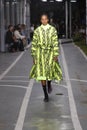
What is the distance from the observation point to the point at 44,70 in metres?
12.8

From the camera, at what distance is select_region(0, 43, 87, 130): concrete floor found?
9945mm

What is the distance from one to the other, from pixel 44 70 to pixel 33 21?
60.0 metres

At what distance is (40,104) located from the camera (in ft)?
40.4

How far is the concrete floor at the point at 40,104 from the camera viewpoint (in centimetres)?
995

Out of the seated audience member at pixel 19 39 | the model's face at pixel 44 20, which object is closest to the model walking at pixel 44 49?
the model's face at pixel 44 20

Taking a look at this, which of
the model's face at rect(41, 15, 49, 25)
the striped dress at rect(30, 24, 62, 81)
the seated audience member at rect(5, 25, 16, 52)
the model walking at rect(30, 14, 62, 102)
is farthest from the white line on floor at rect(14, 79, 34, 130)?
the seated audience member at rect(5, 25, 16, 52)

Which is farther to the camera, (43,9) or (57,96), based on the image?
(43,9)

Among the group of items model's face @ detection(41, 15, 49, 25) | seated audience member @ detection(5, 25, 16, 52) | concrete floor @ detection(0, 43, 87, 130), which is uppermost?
model's face @ detection(41, 15, 49, 25)

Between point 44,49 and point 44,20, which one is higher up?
point 44,20

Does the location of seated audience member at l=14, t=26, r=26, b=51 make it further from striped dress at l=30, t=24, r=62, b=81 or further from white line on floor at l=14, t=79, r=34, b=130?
striped dress at l=30, t=24, r=62, b=81

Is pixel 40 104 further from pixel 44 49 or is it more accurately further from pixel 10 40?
pixel 10 40

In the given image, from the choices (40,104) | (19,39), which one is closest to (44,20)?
(40,104)

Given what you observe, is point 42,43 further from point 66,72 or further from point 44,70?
point 66,72

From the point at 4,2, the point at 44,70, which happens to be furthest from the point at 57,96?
the point at 4,2
